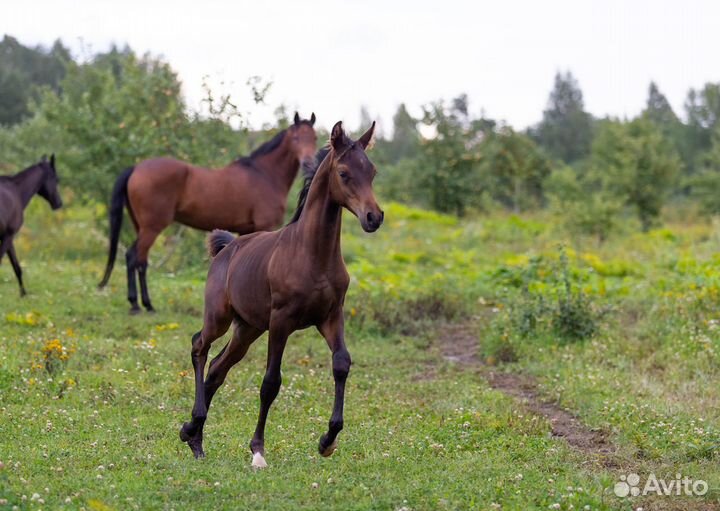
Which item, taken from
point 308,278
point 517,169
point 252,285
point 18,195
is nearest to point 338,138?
point 308,278

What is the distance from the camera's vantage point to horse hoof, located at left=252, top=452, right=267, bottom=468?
549 cm

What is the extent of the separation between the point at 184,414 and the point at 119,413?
547 mm

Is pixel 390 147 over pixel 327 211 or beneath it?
over

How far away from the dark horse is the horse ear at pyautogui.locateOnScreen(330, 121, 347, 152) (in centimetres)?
792

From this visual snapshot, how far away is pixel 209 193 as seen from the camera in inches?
481

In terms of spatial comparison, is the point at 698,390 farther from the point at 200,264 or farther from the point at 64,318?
the point at 200,264

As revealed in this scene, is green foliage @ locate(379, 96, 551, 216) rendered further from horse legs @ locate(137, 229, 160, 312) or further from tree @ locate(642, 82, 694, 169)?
horse legs @ locate(137, 229, 160, 312)

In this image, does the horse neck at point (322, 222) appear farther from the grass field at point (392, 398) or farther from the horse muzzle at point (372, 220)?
the grass field at point (392, 398)

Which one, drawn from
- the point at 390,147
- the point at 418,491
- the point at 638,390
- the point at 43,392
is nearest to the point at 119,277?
the point at 43,392

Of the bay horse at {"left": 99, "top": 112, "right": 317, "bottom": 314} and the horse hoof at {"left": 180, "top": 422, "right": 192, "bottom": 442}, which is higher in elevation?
the bay horse at {"left": 99, "top": 112, "right": 317, "bottom": 314}

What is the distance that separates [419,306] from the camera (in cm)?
1212

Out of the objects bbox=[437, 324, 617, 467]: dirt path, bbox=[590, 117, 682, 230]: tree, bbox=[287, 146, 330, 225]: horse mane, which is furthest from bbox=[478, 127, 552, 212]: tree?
bbox=[287, 146, 330, 225]: horse mane

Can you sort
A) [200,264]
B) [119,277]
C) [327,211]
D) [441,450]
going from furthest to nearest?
1. [200,264]
2. [119,277]
3. [441,450]
4. [327,211]

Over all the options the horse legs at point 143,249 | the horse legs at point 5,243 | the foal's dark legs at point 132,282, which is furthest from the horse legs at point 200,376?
the horse legs at point 5,243
